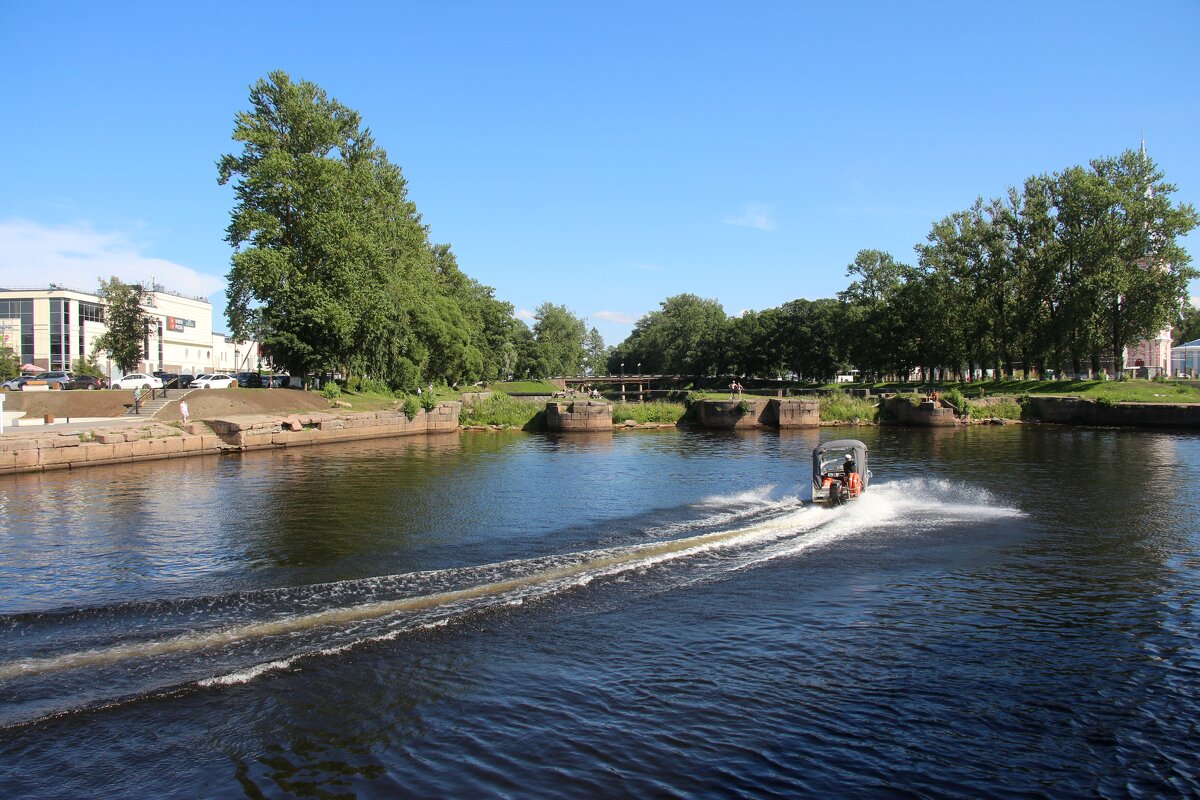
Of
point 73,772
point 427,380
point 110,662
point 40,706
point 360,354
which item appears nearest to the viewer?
point 73,772

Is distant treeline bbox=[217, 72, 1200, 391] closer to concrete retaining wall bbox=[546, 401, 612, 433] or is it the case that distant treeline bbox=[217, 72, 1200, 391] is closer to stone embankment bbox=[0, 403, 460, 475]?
stone embankment bbox=[0, 403, 460, 475]

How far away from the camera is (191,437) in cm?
3809

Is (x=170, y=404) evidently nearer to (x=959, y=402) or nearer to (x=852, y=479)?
Result: (x=852, y=479)

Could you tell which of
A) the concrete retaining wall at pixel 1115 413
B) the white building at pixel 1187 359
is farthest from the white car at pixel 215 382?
the white building at pixel 1187 359

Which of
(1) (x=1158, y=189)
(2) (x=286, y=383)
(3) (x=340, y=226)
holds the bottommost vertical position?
(2) (x=286, y=383)

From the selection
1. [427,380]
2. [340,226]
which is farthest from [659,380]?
[340,226]

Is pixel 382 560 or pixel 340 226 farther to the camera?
pixel 340 226

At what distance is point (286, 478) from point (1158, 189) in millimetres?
76418

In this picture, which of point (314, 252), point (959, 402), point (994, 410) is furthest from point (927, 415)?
point (314, 252)

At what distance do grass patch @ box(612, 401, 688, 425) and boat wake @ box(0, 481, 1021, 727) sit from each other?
4113 cm

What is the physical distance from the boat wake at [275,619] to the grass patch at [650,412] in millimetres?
41132

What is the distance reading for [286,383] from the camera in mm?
61438

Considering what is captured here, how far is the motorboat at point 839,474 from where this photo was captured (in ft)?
77.2

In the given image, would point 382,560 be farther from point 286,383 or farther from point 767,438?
point 286,383
